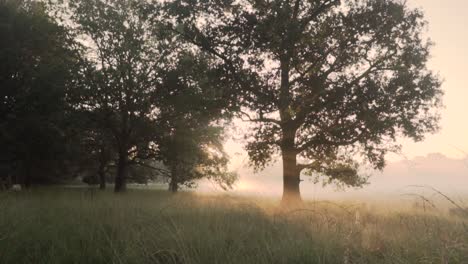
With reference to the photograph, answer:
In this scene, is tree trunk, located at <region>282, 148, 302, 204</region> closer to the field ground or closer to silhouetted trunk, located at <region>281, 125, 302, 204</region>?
silhouetted trunk, located at <region>281, 125, 302, 204</region>

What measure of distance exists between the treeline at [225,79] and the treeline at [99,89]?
3.1 inches

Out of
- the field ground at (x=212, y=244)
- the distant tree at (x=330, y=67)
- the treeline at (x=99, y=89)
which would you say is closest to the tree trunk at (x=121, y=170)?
the treeline at (x=99, y=89)

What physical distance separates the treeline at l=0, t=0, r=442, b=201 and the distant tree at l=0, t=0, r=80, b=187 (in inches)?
2.9

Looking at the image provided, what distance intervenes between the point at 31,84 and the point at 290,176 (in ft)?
47.1

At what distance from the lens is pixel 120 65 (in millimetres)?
24531

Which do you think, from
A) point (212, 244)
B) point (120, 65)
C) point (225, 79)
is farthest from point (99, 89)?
point (212, 244)

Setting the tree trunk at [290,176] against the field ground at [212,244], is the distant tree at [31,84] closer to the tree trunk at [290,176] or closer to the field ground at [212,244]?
the tree trunk at [290,176]

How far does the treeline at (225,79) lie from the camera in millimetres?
16875

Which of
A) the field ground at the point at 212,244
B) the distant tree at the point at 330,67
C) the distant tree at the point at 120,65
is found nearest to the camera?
the field ground at the point at 212,244

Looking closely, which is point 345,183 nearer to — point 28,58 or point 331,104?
point 331,104

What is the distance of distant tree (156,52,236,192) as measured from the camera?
740 inches

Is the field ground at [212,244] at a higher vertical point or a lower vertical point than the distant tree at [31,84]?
lower

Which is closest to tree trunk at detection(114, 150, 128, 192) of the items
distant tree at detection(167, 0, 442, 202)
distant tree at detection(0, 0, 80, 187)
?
distant tree at detection(0, 0, 80, 187)

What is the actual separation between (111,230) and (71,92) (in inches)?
737
